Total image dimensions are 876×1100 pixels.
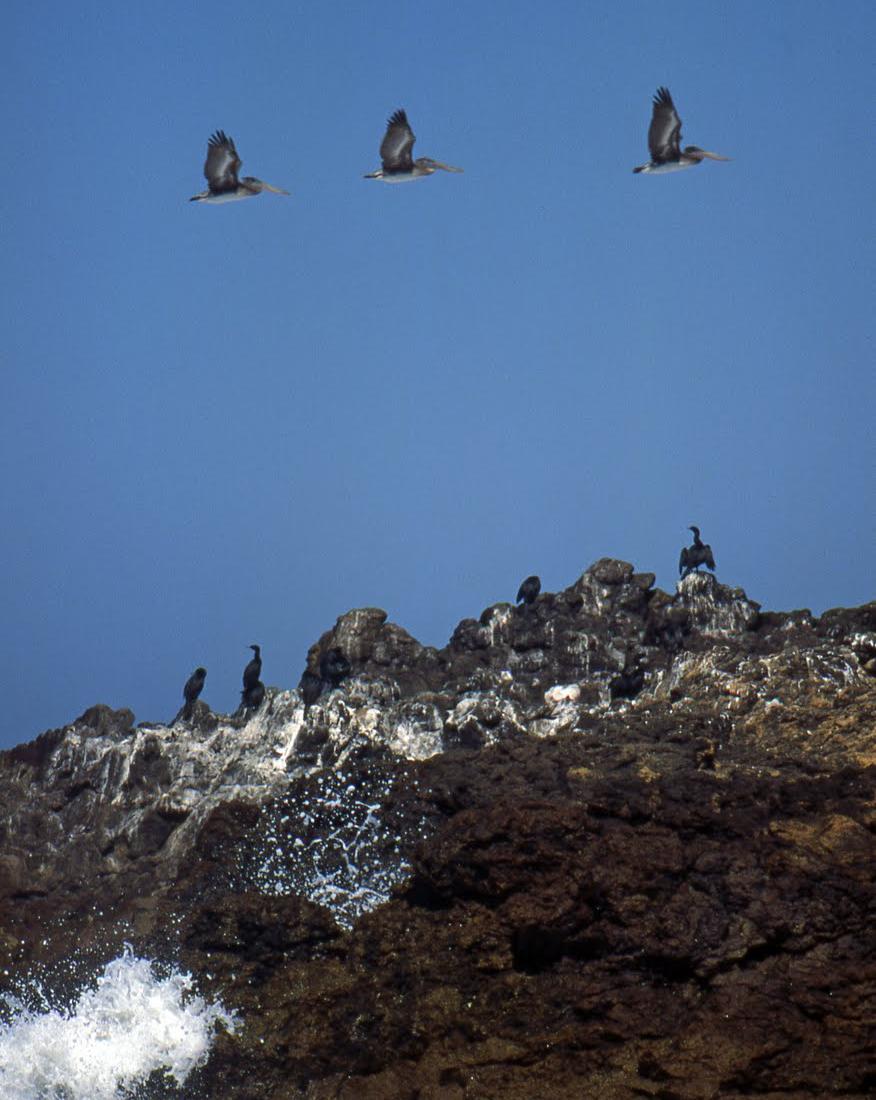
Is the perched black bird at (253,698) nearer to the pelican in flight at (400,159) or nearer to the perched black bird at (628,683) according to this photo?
the perched black bird at (628,683)

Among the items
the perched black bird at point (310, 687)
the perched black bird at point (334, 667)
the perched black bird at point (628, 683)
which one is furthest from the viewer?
the perched black bird at point (334, 667)

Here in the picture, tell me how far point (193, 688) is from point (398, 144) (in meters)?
8.40

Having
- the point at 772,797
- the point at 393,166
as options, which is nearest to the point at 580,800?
the point at 772,797

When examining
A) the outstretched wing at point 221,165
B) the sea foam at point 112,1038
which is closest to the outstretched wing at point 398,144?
the outstretched wing at point 221,165

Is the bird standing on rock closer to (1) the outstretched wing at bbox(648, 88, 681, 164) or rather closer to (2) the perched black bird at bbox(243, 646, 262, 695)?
(2) the perched black bird at bbox(243, 646, 262, 695)

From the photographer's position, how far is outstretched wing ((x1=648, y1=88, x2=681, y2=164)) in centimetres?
1953

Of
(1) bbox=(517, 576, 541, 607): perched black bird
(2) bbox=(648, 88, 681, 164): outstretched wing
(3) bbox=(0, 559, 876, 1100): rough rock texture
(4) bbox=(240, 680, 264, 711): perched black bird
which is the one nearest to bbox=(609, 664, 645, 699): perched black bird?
(3) bbox=(0, 559, 876, 1100): rough rock texture

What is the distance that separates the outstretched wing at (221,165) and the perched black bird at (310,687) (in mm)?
7393

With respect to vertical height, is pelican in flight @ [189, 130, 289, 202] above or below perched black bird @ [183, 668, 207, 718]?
above

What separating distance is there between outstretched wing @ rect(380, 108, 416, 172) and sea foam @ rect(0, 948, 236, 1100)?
39.3ft

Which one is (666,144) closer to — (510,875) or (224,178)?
(224,178)

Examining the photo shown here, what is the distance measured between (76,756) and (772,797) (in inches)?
364

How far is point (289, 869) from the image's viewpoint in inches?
544

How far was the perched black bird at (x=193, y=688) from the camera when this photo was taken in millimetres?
18250
